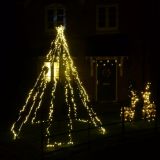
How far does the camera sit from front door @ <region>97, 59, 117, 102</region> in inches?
972

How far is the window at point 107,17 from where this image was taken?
2475cm

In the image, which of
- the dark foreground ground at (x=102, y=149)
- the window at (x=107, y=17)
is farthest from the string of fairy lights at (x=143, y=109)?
the window at (x=107, y=17)

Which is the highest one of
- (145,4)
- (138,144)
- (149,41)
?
(145,4)

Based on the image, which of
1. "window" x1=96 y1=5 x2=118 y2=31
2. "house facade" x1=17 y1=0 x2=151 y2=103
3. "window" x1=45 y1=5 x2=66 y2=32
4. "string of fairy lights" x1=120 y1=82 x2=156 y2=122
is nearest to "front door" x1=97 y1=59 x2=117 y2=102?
"house facade" x1=17 y1=0 x2=151 y2=103

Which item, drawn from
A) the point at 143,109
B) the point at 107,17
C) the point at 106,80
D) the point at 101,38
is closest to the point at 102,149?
the point at 143,109

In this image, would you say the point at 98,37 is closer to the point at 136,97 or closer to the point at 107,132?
the point at 136,97

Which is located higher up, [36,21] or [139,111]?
[36,21]

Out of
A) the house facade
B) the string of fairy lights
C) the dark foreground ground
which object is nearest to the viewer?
the dark foreground ground

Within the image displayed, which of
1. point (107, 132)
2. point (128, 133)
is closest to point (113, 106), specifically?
point (107, 132)

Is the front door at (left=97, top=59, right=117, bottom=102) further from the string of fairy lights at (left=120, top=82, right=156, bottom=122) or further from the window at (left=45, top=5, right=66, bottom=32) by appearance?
the string of fairy lights at (left=120, top=82, right=156, bottom=122)

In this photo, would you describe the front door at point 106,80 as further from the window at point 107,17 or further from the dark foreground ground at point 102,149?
the dark foreground ground at point 102,149

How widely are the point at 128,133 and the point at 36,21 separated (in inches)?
483

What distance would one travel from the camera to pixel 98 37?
24719mm

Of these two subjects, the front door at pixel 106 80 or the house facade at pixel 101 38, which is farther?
the front door at pixel 106 80
